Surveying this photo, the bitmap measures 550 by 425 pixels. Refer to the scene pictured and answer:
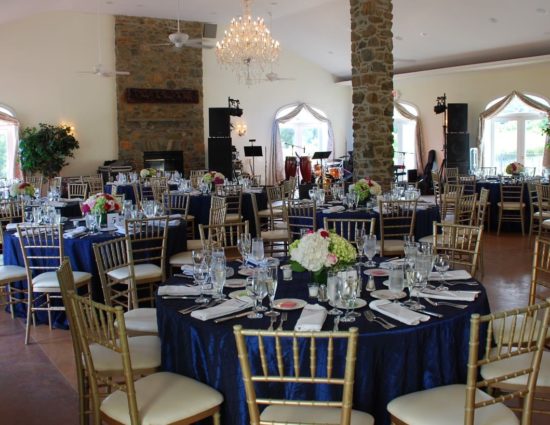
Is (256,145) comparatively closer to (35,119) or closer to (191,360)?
(35,119)

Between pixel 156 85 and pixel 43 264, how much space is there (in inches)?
419

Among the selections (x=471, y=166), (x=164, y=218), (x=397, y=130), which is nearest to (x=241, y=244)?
(x=164, y=218)

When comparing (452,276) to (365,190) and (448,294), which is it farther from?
(365,190)

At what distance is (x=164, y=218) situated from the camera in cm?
545

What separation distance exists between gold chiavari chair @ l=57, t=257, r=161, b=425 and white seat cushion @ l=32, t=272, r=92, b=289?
6.09ft

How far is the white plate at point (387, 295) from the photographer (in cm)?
311

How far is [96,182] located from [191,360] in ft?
31.1

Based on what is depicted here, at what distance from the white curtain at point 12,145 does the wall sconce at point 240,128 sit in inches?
228

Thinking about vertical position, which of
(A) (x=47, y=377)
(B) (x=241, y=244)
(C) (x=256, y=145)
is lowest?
(A) (x=47, y=377)

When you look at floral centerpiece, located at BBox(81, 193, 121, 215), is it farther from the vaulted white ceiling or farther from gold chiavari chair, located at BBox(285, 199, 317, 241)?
the vaulted white ceiling

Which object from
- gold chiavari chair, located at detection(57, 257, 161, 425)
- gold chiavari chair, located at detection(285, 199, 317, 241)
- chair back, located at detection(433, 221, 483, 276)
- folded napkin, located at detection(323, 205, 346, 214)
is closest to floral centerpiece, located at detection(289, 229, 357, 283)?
gold chiavari chair, located at detection(57, 257, 161, 425)

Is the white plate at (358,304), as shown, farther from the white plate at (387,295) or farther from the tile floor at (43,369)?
the tile floor at (43,369)

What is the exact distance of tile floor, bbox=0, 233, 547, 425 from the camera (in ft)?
12.1

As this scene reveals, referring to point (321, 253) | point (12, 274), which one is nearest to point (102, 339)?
point (321, 253)
